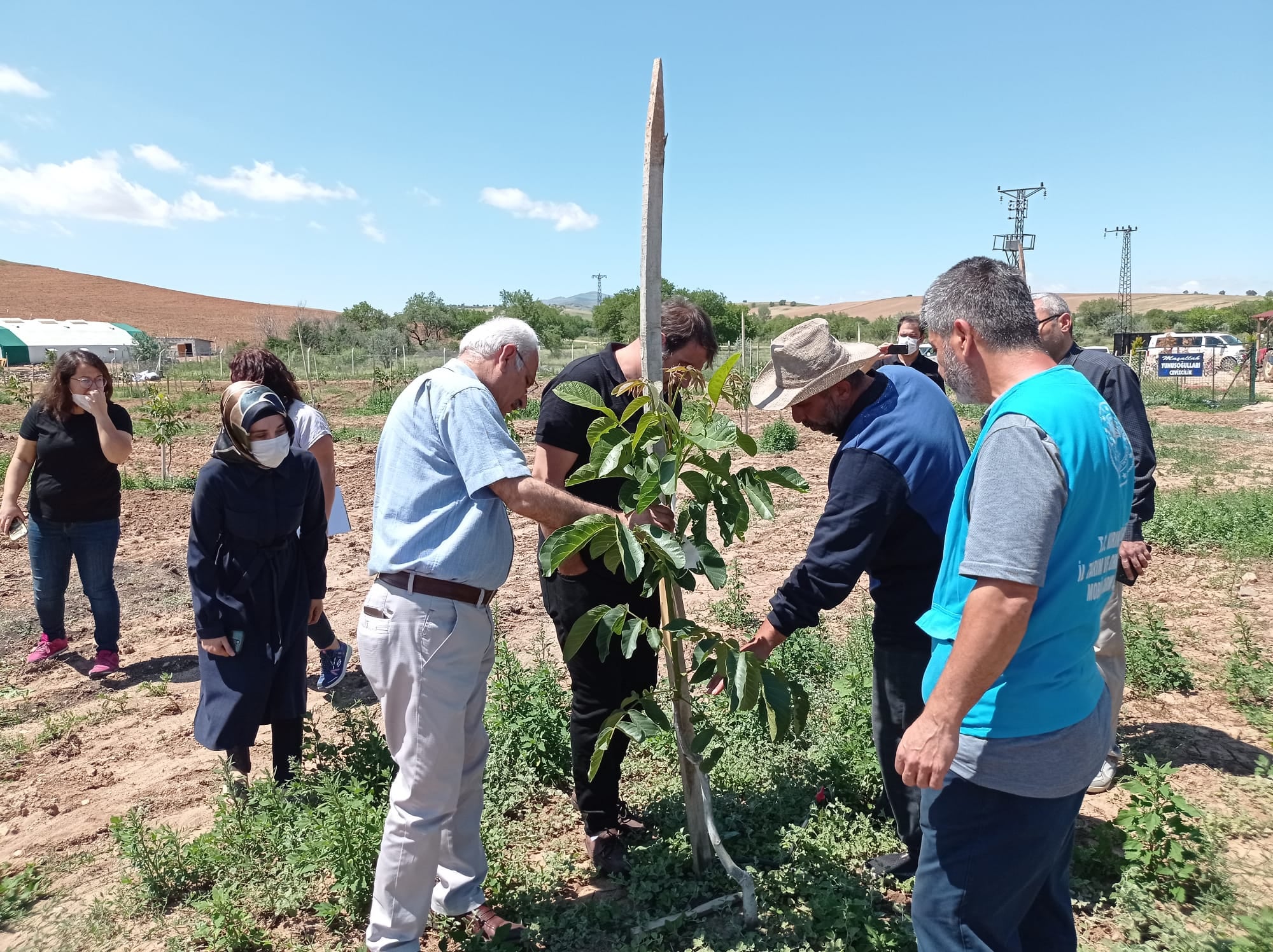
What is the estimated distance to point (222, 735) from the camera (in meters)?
3.17

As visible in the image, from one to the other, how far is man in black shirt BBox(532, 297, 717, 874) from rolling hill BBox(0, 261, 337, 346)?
63428mm

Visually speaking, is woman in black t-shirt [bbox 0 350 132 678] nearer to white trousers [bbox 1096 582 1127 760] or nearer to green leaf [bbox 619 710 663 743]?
green leaf [bbox 619 710 663 743]

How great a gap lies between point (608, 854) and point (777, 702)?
3.60 ft

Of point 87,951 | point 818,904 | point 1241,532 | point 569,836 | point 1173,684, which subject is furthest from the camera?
point 1241,532

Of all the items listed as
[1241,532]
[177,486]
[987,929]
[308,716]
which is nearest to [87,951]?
[308,716]

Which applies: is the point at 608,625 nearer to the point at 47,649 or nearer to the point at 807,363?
the point at 807,363

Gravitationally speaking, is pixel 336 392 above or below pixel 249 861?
above

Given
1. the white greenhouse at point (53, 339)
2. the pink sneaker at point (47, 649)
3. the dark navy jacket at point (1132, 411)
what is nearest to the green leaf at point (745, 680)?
Answer: the dark navy jacket at point (1132, 411)

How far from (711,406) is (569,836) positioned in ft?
6.27

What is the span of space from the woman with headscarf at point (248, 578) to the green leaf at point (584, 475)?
61.2 inches

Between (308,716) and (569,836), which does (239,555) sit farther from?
(569,836)

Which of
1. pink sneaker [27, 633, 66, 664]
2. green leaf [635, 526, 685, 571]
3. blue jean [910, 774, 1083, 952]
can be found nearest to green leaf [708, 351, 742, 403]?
green leaf [635, 526, 685, 571]

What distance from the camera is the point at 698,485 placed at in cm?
224

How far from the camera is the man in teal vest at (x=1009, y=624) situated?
59.4 inches
